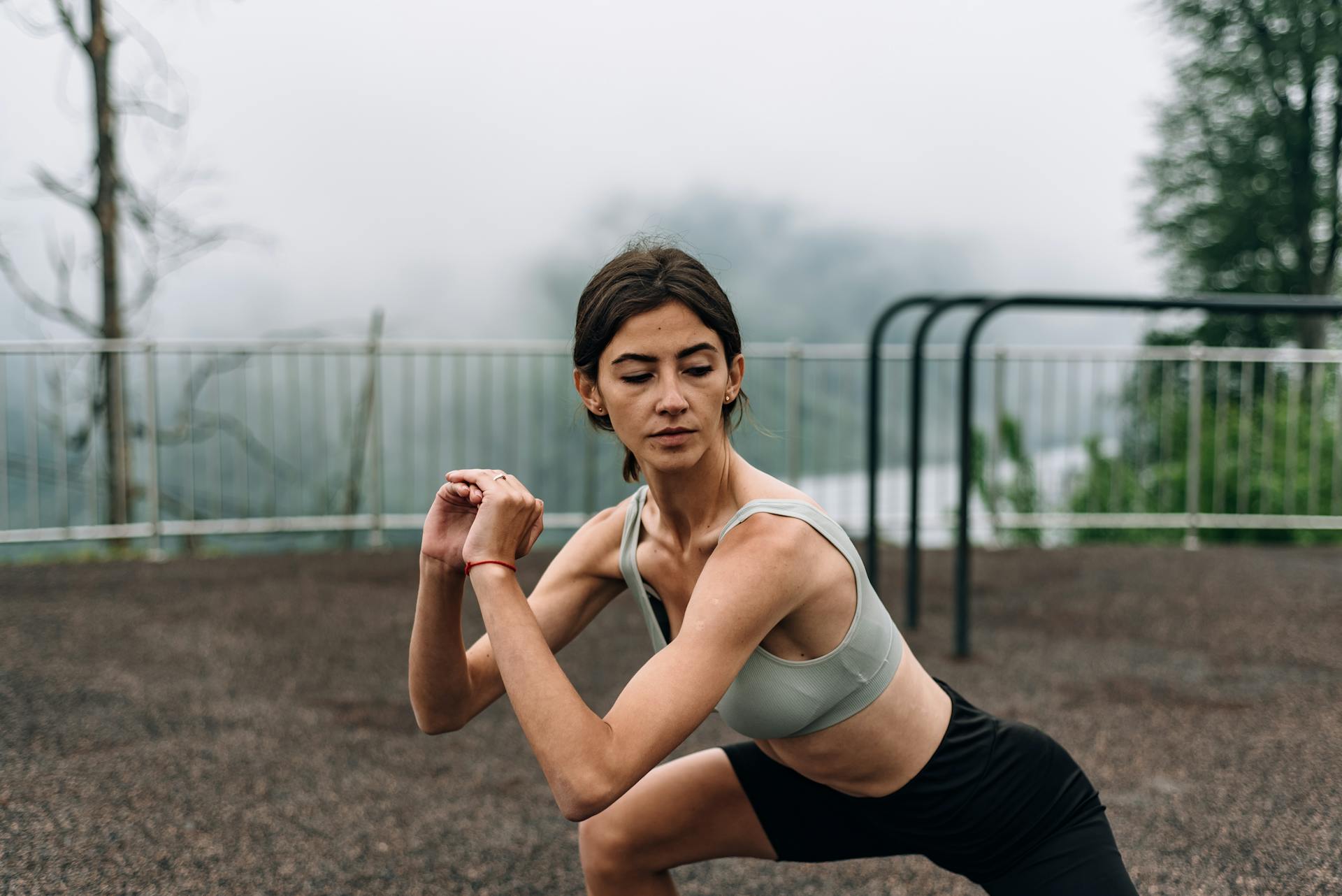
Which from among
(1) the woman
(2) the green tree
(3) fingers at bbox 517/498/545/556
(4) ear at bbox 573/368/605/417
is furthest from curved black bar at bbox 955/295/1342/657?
(2) the green tree

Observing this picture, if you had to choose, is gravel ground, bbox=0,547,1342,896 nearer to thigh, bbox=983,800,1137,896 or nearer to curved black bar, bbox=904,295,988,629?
curved black bar, bbox=904,295,988,629

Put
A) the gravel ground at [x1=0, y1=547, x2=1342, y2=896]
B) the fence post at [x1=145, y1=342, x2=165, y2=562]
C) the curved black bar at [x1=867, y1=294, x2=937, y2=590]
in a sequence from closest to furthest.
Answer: the gravel ground at [x1=0, y1=547, x2=1342, y2=896]
the curved black bar at [x1=867, y1=294, x2=937, y2=590]
the fence post at [x1=145, y1=342, x2=165, y2=562]

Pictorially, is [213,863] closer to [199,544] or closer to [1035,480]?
[199,544]

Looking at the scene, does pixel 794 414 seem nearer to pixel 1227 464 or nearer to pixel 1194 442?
pixel 1194 442

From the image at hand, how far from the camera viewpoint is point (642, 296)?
4.58ft

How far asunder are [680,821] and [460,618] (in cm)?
54

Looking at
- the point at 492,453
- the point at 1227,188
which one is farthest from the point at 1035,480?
the point at 1227,188

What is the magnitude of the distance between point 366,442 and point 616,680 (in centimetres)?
390

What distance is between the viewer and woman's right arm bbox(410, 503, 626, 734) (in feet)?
4.99

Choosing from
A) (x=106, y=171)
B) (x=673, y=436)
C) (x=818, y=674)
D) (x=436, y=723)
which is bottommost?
(x=436, y=723)

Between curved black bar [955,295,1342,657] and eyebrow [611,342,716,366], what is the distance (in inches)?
117

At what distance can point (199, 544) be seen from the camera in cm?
793

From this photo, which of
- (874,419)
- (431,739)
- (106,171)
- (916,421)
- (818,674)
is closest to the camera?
(818,674)

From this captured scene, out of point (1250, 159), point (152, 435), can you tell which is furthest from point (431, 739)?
point (1250, 159)
